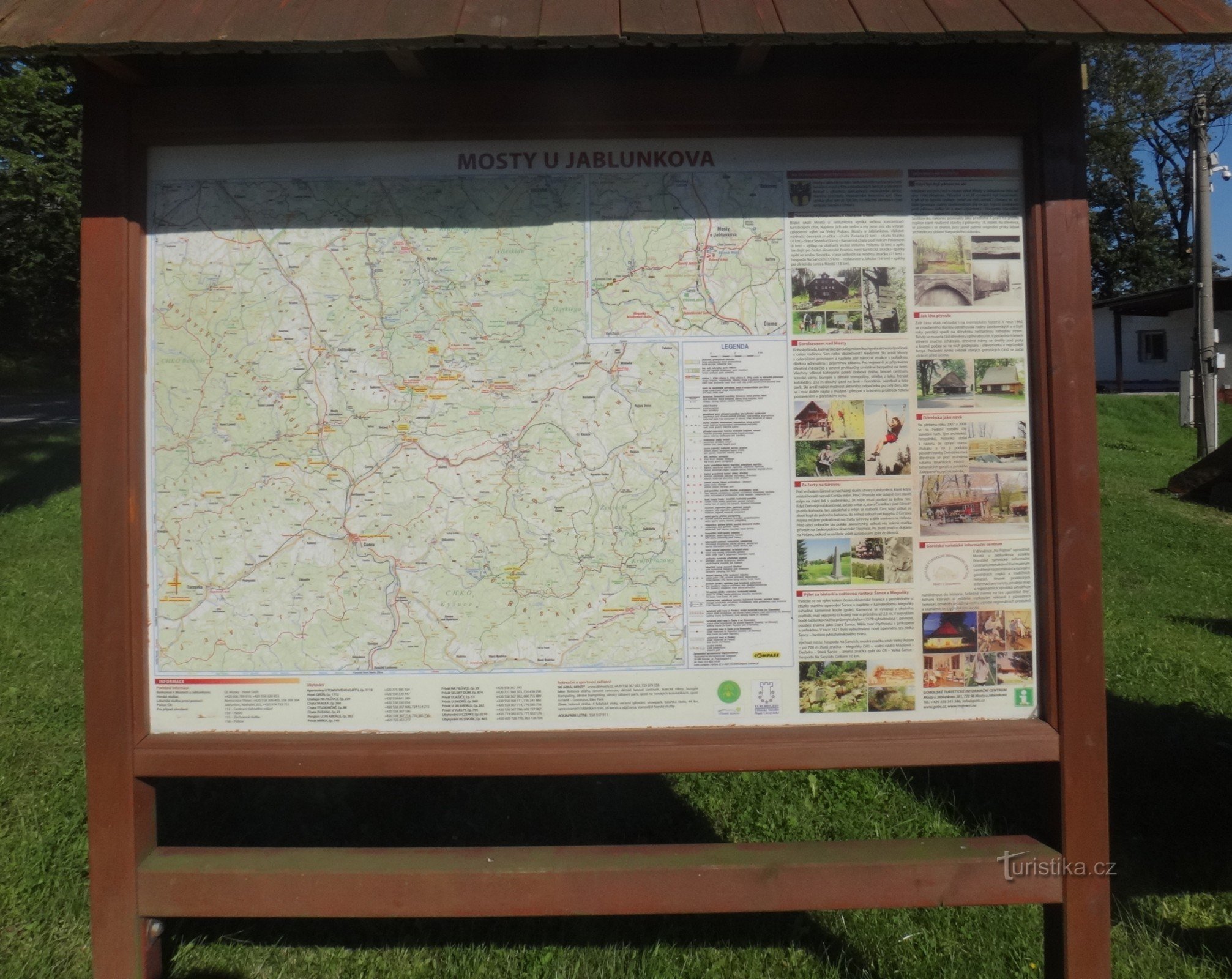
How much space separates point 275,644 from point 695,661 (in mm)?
1171

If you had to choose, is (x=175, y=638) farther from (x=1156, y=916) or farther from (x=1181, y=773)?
(x=1181, y=773)

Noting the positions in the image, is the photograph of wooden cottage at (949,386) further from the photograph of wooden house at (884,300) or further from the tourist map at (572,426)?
the photograph of wooden house at (884,300)

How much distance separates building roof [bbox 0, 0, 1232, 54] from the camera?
220cm

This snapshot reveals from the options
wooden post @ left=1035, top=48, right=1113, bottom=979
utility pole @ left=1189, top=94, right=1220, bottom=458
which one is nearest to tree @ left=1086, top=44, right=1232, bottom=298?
utility pole @ left=1189, top=94, right=1220, bottom=458

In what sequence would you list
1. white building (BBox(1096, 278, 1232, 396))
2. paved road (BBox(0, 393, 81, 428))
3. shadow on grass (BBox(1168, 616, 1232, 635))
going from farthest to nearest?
white building (BBox(1096, 278, 1232, 396)) < paved road (BBox(0, 393, 81, 428)) < shadow on grass (BBox(1168, 616, 1232, 635))

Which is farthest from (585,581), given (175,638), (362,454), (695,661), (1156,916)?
(1156,916)

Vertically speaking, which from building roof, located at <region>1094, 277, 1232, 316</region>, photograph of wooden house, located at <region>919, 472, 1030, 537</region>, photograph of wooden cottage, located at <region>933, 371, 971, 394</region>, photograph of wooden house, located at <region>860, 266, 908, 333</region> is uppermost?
building roof, located at <region>1094, 277, 1232, 316</region>

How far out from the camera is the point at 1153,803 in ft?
12.8

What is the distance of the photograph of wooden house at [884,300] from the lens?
2541 mm

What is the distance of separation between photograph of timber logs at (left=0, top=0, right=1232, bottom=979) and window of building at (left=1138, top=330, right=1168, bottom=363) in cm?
3727

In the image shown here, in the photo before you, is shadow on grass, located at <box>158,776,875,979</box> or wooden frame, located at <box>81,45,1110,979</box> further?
shadow on grass, located at <box>158,776,875,979</box>

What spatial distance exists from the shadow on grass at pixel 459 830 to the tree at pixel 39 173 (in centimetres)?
1135

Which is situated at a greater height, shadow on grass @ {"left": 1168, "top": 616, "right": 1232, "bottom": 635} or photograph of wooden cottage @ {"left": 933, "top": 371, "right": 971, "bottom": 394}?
photograph of wooden cottage @ {"left": 933, "top": 371, "right": 971, "bottom": 394}

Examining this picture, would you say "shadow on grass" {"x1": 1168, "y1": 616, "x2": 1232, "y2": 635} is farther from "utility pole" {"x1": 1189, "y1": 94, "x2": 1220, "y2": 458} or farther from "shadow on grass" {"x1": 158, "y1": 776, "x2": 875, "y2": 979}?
"utility pole" {"x1": 1189, "y1": 94, "x2": 1220, "y2": 458}
